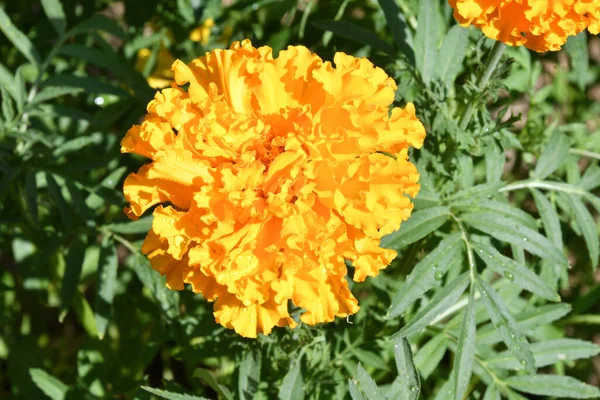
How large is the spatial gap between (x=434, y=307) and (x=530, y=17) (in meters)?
0.71

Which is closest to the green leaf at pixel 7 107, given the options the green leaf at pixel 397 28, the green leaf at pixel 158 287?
the green leaf at pixel 158 287

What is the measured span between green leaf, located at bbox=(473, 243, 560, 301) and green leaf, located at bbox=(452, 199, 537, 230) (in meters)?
0.11

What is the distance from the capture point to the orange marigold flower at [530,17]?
1.51 meters

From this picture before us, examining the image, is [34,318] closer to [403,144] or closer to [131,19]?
[131,19]

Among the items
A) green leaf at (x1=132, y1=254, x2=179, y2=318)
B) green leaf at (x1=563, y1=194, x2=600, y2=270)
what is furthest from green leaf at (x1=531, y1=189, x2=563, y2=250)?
green leaf at (x1=132, y1=254, x2=179, y2=318)

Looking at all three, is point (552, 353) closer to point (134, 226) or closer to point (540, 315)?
point (540, 315)

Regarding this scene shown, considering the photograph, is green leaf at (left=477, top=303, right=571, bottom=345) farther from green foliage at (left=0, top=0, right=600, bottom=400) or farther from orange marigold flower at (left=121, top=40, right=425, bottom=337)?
orange marigold flower at (left=121, top=40, right=425, bottom=337)

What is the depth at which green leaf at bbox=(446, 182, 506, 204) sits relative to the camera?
190 cm

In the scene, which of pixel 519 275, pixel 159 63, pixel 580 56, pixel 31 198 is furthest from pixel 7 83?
pixel 580 56

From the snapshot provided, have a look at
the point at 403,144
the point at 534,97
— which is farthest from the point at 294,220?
the point at 534,97

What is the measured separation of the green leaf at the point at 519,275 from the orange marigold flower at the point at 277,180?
0.44 metres

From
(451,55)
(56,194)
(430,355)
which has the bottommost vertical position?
(430,355)

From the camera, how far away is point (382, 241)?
1737 millimetres

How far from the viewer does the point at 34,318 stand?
310 centimetres
